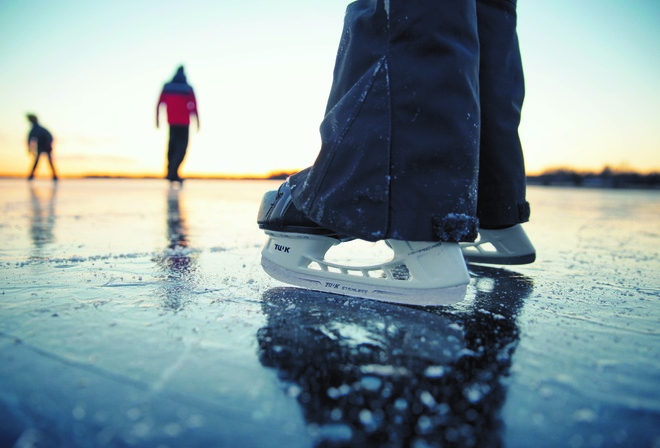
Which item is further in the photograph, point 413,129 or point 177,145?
point 177,145

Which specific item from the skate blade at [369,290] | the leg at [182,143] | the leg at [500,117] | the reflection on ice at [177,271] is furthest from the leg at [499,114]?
the leg at [182,143]

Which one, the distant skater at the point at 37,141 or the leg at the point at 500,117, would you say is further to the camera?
the distant skater at the point at 37,141

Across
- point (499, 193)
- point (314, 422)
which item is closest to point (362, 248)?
point (499, 193)

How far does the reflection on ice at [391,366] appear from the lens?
1.60 feet

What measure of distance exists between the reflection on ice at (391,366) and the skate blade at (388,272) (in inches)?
1.5

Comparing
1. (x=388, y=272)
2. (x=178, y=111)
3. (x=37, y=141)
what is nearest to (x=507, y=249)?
(x=388, y=272)

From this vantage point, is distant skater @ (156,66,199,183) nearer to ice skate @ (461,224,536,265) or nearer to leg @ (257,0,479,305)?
ice skate @ (461,224,536,265)

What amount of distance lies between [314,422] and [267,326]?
33 cm

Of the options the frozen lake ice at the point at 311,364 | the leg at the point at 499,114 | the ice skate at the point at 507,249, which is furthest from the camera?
the ice skate at the point at 507,249

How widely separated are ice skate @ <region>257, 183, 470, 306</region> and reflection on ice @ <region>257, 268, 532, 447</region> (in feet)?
0.13

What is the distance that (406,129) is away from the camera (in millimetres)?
933

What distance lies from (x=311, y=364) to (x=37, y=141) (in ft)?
46.9

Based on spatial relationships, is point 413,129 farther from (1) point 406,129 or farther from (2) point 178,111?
(2) point 178,111

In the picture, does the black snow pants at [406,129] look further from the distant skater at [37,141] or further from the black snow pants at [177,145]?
the distant skater at [37,141]
